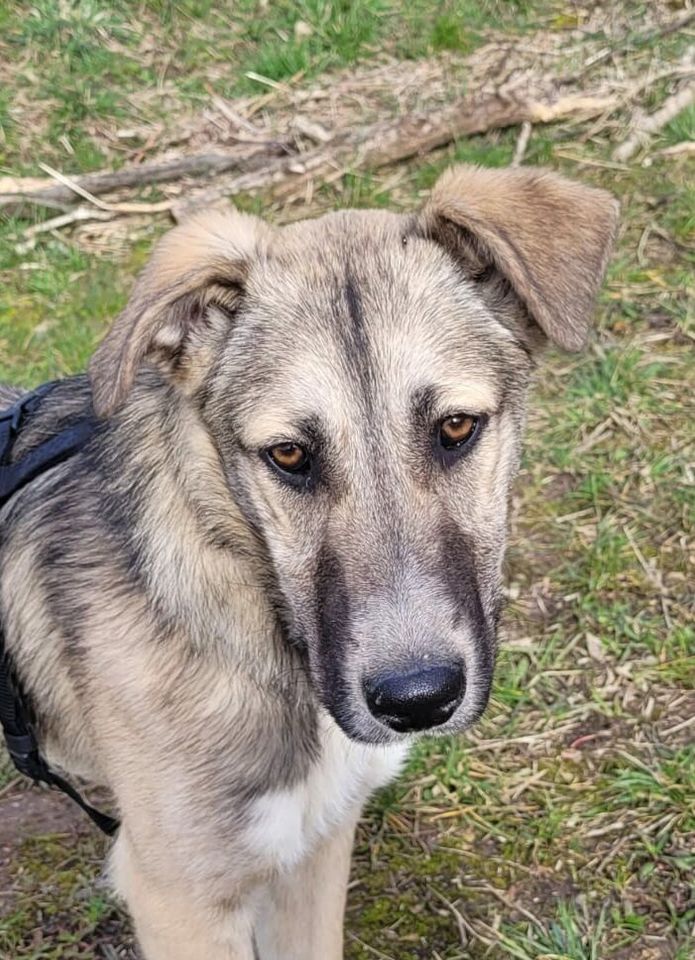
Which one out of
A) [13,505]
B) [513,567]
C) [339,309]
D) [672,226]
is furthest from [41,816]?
[672,226]

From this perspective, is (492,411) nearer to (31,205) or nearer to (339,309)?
(339,309)

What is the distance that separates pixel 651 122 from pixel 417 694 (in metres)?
5.06

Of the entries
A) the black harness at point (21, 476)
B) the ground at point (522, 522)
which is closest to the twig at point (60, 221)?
the ground at point (522, 522)

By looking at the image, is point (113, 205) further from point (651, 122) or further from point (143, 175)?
point (651, 122)

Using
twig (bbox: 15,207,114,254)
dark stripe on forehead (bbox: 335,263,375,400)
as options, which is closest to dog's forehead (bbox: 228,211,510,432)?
dark stripe on forehead (bbox: 335,263,375,400)

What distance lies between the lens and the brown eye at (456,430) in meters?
2.61

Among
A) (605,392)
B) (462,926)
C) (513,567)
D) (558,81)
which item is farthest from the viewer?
(558,81)

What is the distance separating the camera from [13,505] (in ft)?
10.6

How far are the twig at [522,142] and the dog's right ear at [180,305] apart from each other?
3.76 metres

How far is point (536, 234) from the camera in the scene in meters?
2.70

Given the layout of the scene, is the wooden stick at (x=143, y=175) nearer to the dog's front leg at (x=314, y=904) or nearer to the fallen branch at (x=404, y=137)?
the fallen branch at (x=404, y=137)

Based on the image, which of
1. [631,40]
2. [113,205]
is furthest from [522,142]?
[113,205]

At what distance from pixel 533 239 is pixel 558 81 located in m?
4.68

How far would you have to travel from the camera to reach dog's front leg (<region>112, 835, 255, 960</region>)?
2.92m
